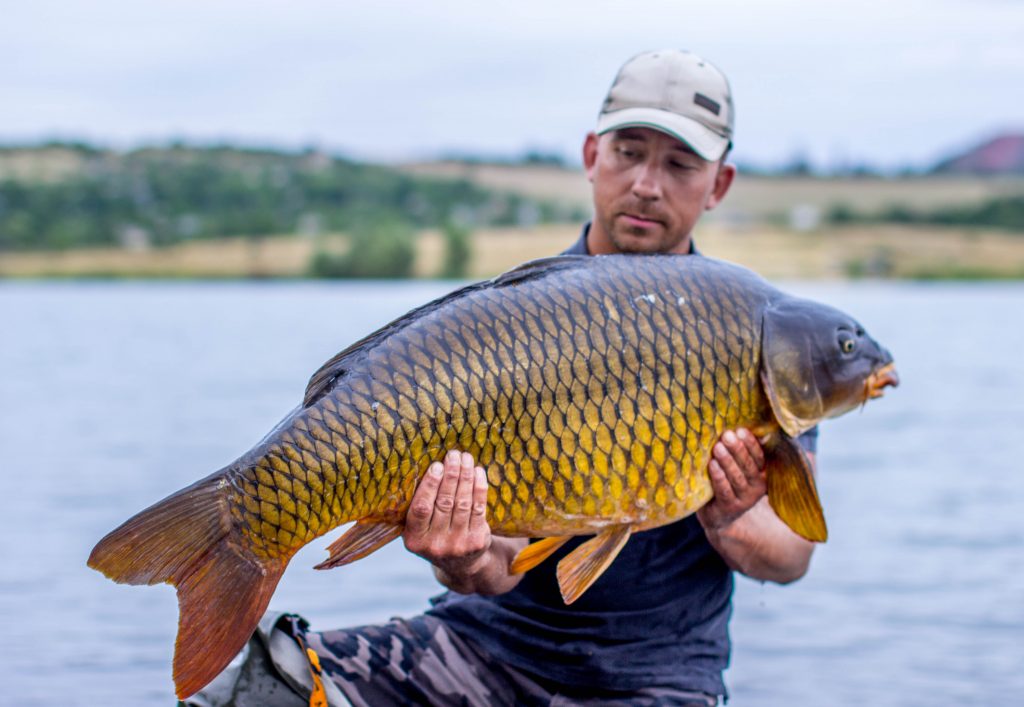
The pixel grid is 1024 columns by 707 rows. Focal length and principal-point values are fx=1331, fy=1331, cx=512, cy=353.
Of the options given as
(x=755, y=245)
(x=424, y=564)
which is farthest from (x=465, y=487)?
(x=755, y=245)

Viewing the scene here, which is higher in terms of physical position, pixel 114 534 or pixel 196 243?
pixel 114 534

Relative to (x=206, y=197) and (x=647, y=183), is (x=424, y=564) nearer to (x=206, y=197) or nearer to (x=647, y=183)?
(x=647, y=183)

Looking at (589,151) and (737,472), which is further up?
(589,151)

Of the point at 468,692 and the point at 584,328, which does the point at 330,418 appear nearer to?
the point at 584,328

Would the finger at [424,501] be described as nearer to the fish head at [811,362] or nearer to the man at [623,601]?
the man at [623,601]

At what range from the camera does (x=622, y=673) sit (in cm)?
292

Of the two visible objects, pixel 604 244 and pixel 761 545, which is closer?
pixel 761 545

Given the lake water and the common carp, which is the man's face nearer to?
the common carp

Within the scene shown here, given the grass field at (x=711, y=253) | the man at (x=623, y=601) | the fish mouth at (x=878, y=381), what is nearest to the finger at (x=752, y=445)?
the man at (x=623, y=601)

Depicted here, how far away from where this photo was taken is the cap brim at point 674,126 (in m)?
3.09

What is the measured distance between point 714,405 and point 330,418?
738 millimetres

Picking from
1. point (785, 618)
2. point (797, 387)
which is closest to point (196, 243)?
point (785, 618)

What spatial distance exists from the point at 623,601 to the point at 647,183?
38.0 inches

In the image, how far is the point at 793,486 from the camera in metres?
2.61
